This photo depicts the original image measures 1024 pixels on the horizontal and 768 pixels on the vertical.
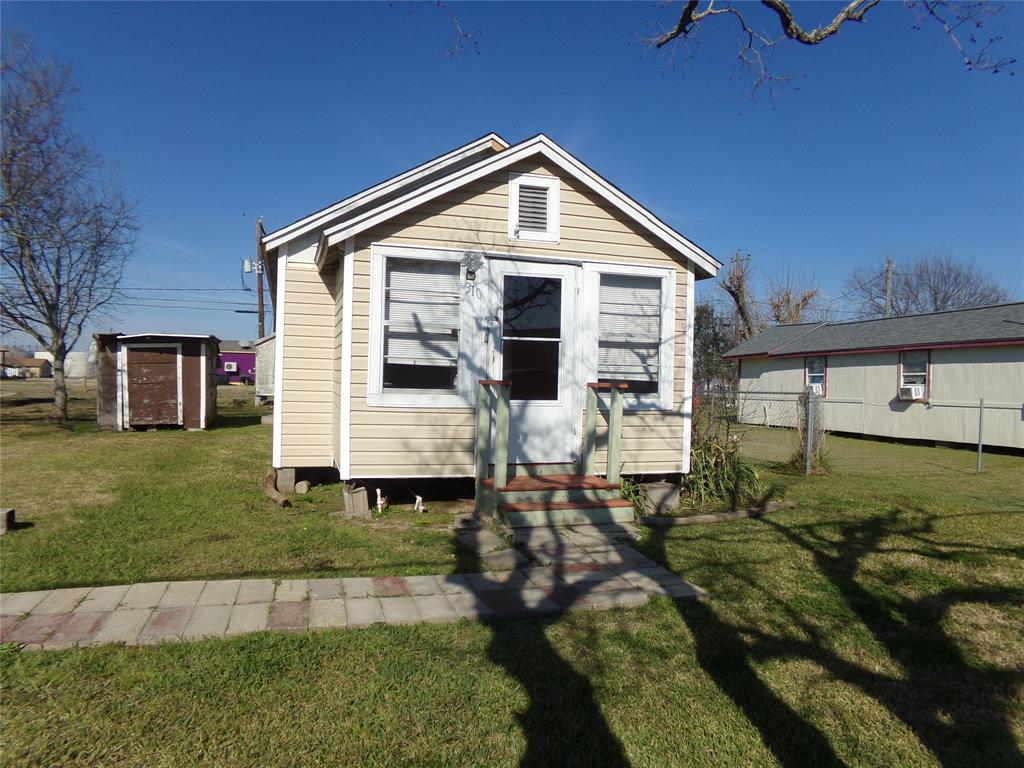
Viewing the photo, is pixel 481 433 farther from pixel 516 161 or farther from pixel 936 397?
pixel 936 397

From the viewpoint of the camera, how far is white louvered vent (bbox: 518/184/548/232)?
23.5ft

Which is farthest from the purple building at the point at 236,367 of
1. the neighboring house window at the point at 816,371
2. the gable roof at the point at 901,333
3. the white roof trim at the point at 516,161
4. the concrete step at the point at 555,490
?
the concrete step at the point at 555,490

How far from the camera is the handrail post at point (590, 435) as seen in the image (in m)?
7.06

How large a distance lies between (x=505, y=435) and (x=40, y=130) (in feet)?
49.6

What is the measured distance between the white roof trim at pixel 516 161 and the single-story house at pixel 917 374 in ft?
17.4

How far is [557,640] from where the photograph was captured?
3.77m

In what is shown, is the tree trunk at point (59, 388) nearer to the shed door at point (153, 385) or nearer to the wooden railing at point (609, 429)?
the shed door at point (153, 385)

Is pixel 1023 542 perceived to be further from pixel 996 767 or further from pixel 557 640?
pixel 557 640

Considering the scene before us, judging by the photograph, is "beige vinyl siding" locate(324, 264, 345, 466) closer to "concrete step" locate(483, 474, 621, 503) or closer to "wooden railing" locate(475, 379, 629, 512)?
"wooden railing" locate(475, 379, 629, 512)

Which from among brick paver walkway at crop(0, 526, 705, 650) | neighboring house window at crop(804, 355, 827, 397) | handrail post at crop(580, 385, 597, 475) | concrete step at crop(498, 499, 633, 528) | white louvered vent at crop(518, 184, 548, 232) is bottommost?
brick paver walkway at crop(0, 526, 705, 650)

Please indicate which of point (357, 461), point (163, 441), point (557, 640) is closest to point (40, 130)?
point (163, 441)

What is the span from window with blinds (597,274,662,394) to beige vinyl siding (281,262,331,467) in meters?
3.38

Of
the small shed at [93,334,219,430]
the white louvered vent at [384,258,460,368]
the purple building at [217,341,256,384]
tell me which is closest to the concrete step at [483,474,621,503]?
the white louvered vent at [384,258,460,368]

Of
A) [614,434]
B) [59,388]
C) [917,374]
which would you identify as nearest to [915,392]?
[917,374]
